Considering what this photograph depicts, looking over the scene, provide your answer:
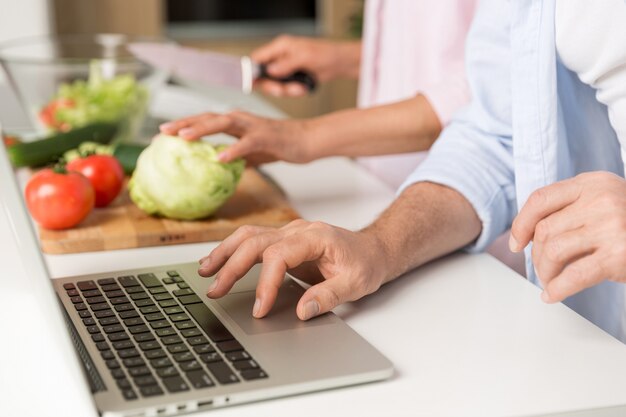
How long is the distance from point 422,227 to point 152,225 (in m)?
0.37

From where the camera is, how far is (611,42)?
1007mm

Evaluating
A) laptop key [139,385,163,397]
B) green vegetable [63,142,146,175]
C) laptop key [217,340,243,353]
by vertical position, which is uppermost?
laptop key [139,385,163,397]

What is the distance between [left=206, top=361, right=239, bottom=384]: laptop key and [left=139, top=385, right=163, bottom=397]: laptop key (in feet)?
0.17

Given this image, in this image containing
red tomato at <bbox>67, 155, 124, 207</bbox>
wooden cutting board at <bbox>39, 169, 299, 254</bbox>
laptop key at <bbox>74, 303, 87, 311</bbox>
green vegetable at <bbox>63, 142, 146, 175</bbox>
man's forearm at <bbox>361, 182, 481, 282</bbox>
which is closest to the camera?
laptop key at <bbox>74, 303, 87, 311</bbox>

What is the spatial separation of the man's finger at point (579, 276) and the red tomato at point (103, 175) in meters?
0.70

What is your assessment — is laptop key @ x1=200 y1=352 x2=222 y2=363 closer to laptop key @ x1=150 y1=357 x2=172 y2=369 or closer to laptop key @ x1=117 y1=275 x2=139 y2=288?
laptop key @ x1=150 y1=357 x2=172 y2=369

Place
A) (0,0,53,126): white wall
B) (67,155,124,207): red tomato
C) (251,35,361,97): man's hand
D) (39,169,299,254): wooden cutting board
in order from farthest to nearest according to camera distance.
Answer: (0,0,53,126): white wall
(251,35,361,97): man's hand
(67,155,124,207): red tomato
(39,169,299,254): wooden cutting board

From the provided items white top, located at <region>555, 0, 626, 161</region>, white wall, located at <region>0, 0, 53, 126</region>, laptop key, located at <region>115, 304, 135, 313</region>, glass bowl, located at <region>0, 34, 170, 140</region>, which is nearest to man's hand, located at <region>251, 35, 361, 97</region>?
glass bowl, located at <region>0, 34, 170, 140</region>

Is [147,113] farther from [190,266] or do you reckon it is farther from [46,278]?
[46,278]

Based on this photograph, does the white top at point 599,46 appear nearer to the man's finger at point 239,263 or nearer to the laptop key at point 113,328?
the man's finger at point 239,263

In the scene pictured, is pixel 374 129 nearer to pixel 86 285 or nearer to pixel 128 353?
pixel 86 285

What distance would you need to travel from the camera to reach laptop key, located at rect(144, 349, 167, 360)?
0.81 metres

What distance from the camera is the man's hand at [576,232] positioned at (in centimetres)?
83

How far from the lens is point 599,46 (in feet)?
3.34
